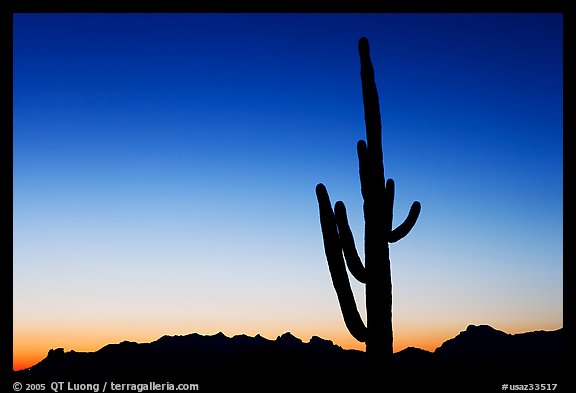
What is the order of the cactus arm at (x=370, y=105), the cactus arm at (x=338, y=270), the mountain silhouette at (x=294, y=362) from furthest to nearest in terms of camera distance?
the mountain silhouette at (x=294, y=362) → the cactus arm at (x=370, y=105) → the cactus arm at (x=338, y=270)

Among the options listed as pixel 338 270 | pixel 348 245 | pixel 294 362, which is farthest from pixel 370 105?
pixel 294 362

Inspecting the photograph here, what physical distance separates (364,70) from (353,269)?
3.06 m

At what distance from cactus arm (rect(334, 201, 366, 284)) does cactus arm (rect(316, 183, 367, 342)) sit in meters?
0.08

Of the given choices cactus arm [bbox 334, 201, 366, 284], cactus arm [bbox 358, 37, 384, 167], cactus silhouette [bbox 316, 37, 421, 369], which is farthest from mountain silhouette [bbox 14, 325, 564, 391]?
cactus arm [bbox 358, 37, 384, 167]

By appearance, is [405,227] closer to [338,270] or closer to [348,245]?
[348,245]

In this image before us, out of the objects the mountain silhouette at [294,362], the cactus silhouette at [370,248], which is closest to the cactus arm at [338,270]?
the cactus silhouette at [370,248]

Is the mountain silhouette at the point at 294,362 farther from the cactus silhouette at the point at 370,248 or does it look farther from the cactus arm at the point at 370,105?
the cactus arm at the point at 370,105

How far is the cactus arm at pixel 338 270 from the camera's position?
10.1 m

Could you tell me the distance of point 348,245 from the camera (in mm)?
10148

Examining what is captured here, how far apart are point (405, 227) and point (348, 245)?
1.09 m
